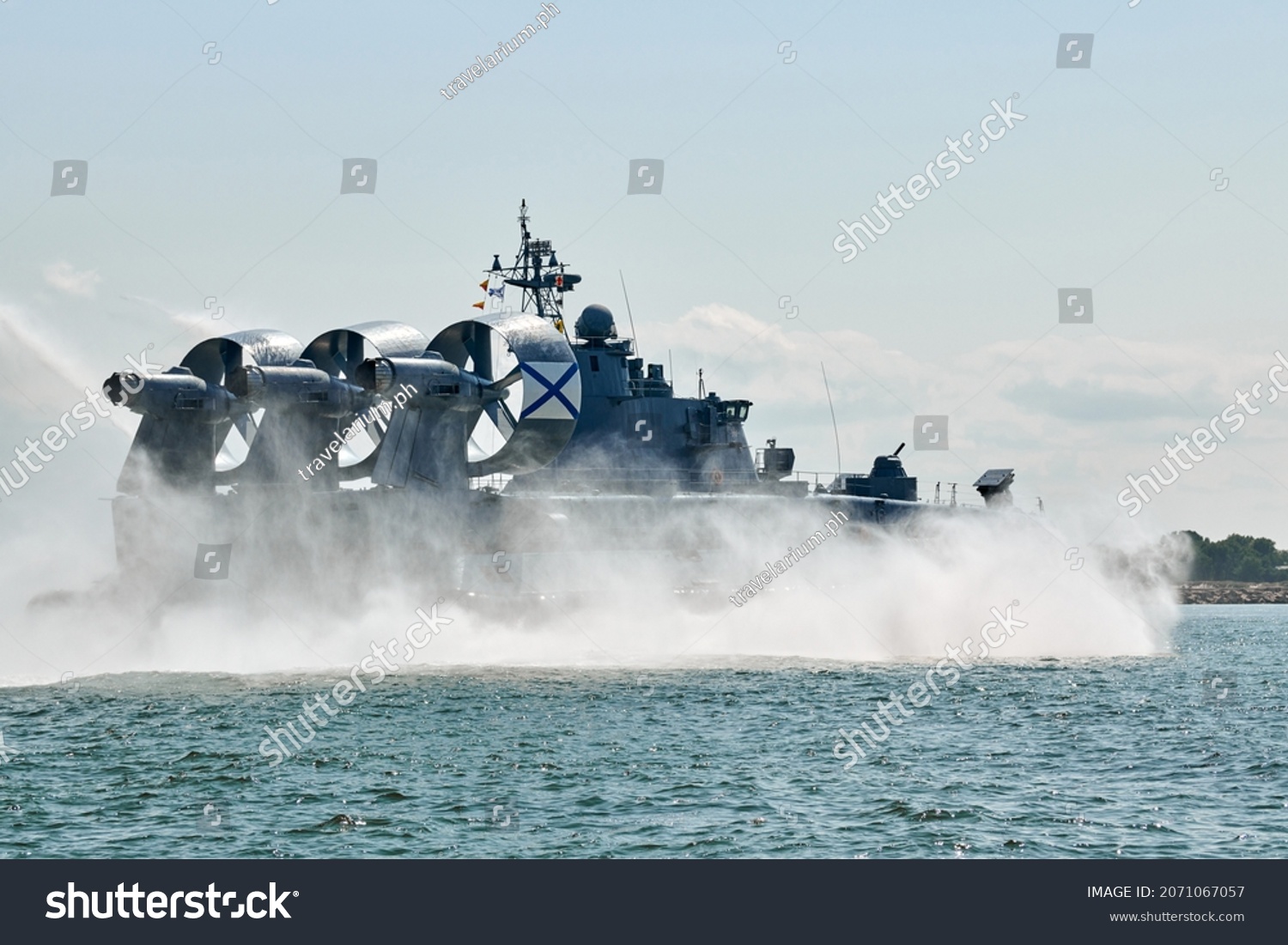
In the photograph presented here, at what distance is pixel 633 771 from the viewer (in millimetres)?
23156

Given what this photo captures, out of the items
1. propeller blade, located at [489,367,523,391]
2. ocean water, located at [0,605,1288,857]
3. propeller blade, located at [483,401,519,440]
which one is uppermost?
propeller blade, located at [489,367,523,391]

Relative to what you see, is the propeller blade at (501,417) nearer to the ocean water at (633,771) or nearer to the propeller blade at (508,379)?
the propeller blade at (508,379)

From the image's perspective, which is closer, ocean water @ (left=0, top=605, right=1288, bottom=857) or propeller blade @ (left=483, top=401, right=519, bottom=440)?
ocean water @ (left=0, top=605, right=1288, bottom=857)

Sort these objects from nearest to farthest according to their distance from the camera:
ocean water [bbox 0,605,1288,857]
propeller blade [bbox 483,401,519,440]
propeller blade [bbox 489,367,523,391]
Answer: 1. ocean water [bbox 0,605,1288,857]
2. propeller blade [bbox 489,367,523,391]
3. propeller blade [bbox 483,401,519,440]

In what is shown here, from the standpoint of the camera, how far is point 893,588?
172 ft

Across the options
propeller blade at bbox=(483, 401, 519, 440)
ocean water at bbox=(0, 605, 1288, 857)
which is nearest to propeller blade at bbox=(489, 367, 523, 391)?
propeller blade at bbox=(483, 401, 519, 440)

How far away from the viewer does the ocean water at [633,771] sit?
59.6ft

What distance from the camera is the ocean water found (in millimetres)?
18156

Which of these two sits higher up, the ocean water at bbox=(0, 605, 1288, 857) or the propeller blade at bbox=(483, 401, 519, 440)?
the propeller blade at bbox=(483, 401, 519, 440)

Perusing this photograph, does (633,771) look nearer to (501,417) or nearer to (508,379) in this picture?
(508,379)

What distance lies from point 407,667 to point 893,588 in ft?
67.9

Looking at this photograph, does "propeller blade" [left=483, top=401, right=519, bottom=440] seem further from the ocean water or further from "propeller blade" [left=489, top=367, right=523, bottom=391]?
the ocean water

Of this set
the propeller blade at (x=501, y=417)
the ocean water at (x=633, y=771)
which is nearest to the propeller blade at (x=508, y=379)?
the propeller blade at (x=501, y=417)

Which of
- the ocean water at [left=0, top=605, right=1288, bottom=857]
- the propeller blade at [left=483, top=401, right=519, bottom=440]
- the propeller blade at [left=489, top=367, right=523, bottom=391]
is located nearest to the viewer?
the ocean water at [left=0, top=605, right=1288, bottom=857]
